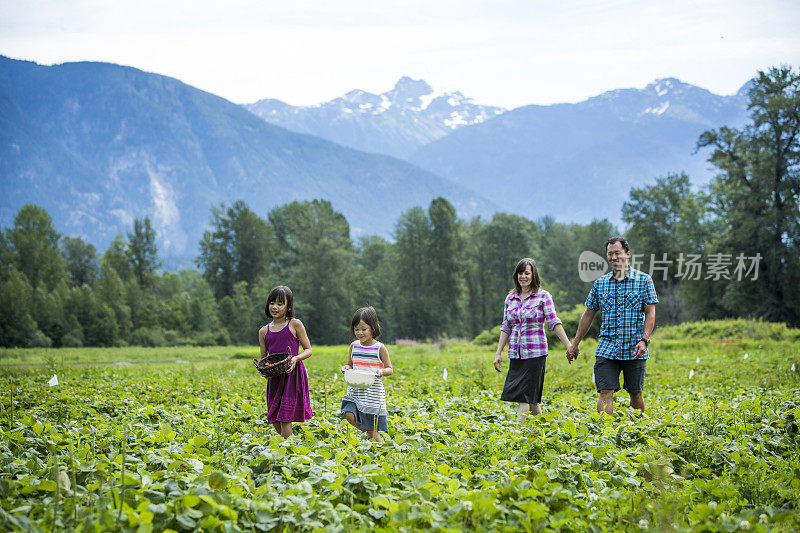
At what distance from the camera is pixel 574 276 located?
70.7m

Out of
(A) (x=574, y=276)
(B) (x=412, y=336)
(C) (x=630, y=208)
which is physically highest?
(C) (x=630, y=208)

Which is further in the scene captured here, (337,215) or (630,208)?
(337,215)

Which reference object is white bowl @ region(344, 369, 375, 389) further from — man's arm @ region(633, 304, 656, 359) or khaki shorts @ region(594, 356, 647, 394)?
man's arm @ region(633, 304, 656, 359)

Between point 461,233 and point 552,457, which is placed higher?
point 461,233

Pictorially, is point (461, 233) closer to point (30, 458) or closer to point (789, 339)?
point (789, 339)

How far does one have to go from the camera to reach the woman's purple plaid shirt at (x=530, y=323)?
24.2ft

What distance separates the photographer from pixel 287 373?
22.7 ft

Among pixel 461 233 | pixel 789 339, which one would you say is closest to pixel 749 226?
pixel 789 339

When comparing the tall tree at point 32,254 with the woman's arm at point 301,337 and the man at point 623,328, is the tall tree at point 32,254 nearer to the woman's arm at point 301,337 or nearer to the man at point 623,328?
the woman's arm at point 301,337

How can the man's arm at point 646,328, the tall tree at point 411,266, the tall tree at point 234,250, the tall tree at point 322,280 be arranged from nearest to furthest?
1. the man's arm at point 646,328
2. the tall tree at point 322,280
3. the tall tree at point 411,266
4. the tall tree at point 234,250

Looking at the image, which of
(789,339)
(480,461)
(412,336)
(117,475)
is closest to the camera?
(117,475)

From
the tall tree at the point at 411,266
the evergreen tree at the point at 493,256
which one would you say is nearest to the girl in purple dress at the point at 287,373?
the tall tree at the point at 411,266

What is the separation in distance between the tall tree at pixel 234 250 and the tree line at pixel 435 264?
0.14 m

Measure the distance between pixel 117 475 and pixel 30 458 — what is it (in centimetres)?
118
